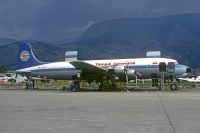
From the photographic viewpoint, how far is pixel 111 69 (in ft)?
149

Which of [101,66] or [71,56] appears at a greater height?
[71,56]

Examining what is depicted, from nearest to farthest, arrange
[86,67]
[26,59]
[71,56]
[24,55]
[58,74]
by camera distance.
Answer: [86,67] < [58,74] < [71,56] < [26,59] < [24,55]

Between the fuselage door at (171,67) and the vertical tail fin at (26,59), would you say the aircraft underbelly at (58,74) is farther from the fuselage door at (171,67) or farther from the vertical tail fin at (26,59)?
the fuselage door at (171,67)

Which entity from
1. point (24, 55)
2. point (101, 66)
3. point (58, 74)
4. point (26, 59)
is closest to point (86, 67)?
point (101, 66)

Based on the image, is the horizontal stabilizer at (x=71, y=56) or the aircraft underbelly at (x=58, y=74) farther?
the horizontal stabilizer at (x=71, y=56)

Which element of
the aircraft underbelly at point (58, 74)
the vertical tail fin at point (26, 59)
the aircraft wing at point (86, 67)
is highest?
the vertical tail fin at point (26, 59)

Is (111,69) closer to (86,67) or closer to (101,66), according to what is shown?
(86,67)

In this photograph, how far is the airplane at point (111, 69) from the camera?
149ft

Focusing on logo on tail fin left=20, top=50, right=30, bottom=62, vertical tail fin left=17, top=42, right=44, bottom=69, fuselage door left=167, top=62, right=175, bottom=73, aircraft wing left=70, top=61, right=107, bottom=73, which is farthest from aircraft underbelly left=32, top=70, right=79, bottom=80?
fuselage door left=167, top=62, right=175, bottom=73

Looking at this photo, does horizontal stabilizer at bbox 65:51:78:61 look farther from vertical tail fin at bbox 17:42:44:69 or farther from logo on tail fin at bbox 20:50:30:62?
logo on tail fin at bbox 20:50:30:62

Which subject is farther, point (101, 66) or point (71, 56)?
point (71, 56)

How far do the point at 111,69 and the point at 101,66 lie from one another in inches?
122

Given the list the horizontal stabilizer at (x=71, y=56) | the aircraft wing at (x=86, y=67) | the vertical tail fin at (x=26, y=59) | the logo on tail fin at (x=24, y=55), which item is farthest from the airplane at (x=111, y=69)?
the logo on tail fin at (x=24, y=55)

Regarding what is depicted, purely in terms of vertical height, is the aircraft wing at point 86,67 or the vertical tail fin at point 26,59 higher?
the vertical tail fin at point 26,59
